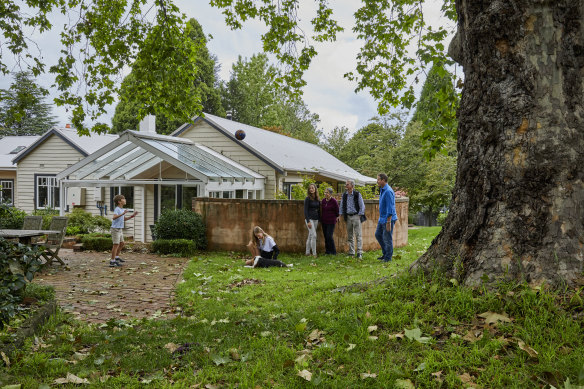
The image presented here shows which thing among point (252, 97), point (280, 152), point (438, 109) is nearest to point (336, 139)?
point (252, 97)

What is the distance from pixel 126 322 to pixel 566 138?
5446mm

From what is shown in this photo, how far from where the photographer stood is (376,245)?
13539 mm

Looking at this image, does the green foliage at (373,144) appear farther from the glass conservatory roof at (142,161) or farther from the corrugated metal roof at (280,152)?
the glass conservatory roof at (142,161)

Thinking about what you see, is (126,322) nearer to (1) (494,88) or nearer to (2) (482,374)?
(2) (482,374)

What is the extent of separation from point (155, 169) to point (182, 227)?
499 centimetres

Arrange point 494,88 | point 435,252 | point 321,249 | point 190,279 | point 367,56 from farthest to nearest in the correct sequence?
point 321,249, point 367,56, point 190,279, point 435,252, point 494,88

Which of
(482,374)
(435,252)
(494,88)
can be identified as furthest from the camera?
(435,252)

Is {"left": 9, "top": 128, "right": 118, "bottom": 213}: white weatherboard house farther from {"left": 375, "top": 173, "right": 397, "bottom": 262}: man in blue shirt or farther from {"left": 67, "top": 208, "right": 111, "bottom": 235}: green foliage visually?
{"left": 375, "top": 173, "right": 397, "bottom": 262}: man in blue shirt

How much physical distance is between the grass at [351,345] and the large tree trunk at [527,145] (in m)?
0.35

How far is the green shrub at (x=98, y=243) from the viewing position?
14.3 metres

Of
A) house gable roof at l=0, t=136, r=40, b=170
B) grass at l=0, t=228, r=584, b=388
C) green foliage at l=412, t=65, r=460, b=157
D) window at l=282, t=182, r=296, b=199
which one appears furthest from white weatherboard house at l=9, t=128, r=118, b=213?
grass at l=0, t=228, r=584, b=388

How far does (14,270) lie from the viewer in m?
5.27

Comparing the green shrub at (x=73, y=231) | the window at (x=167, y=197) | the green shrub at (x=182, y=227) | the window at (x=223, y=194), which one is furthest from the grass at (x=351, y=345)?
the green shrub at (x=73, y=231)

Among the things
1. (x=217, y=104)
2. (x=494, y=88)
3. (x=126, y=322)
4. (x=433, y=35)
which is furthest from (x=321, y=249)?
(x=217, y=104)
